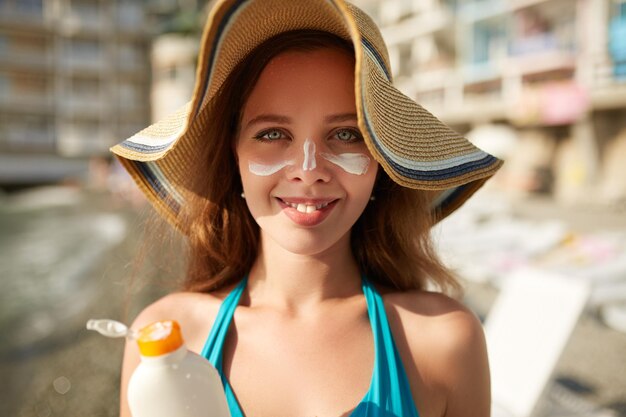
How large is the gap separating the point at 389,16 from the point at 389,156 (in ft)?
90.7

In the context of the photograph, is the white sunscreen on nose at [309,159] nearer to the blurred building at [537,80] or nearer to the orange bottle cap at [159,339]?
the orange bottle cap at [159,339]

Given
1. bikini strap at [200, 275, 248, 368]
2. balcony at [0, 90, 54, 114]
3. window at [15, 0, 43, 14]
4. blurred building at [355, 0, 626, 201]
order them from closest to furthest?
bikini strap at [200, 275, 248, 368] < blurred building at [355, 0, 626, 201] < balcony at [0, 90, 54, 114] < window at [15, 0, 43, 14]

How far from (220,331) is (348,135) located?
22.4 inches

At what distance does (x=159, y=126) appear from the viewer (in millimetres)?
1372

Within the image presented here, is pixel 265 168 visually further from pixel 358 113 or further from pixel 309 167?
pixel 358 113

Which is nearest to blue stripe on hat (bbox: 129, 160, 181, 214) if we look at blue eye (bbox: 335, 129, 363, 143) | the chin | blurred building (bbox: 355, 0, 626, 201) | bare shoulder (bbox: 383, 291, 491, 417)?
the chin

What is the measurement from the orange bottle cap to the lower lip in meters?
0.42

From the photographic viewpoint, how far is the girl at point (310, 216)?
1198 mm

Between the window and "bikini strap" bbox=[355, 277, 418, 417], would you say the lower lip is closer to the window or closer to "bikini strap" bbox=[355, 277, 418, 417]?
"bikini strap" bbox=[355, 277, 418, 417]

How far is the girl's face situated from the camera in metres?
1.21

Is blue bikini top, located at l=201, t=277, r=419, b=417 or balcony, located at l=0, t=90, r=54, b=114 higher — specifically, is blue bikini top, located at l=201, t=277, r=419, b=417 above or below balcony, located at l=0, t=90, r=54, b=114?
above

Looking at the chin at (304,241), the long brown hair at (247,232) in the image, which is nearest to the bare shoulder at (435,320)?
the long brown hair at (247,232)

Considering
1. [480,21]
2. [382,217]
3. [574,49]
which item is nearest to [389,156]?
[382,217]

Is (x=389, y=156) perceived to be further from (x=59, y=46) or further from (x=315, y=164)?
(x=59, y=46)
